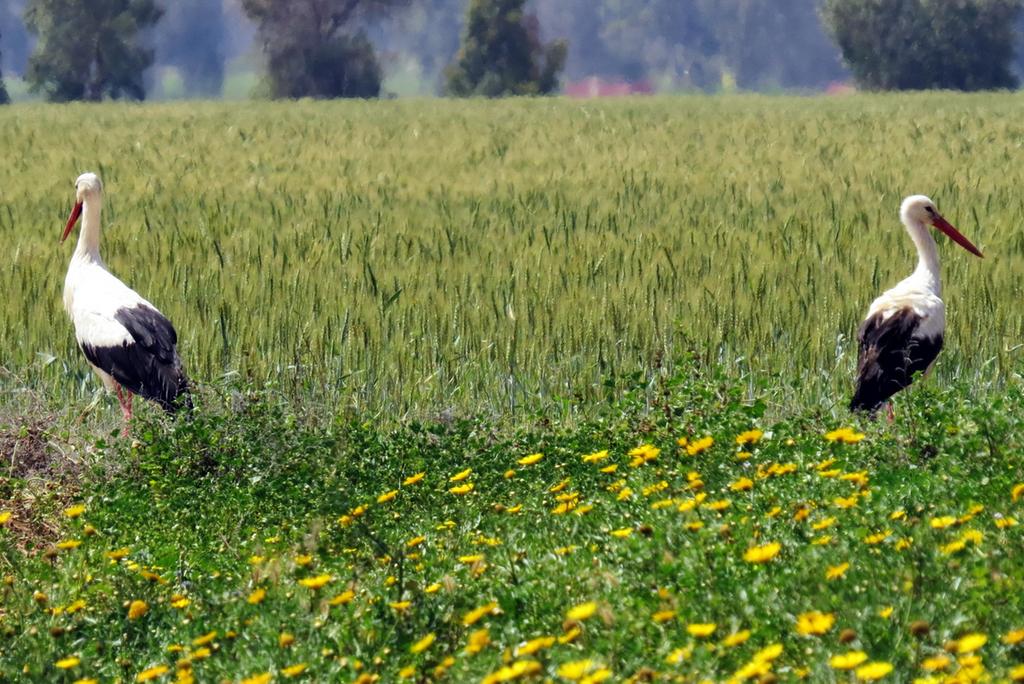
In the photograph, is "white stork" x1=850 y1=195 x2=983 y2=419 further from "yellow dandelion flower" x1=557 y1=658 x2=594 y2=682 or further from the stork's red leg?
"yellow dandelion flower" x1=557 y1=658 x2=594 y2=682

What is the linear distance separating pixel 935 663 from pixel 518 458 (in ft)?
10.8

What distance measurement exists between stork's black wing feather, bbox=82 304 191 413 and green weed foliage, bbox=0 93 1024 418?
1.25 feet

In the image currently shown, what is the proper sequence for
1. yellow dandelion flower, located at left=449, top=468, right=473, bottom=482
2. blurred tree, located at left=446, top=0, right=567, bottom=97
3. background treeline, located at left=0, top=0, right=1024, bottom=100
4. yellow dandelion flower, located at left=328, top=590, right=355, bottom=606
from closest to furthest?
yellow dandelion flower, located at left=328, top=590, right=355, bottom=606 < yellow dandelion flower, located at left=449, top=468, right=473, bottom=482 < blurred tree, located at left=446, top=0, right=567, bottom=97 < background treeline, located at left=0, top=0, right=1024, bottom=100

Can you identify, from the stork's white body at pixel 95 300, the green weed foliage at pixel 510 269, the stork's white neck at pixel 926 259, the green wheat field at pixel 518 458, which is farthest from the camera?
the green weed foliage at pixel 510 269

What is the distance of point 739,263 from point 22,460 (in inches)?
185

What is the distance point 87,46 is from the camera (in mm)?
74812

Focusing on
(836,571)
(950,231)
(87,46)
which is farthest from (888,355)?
(87,46)

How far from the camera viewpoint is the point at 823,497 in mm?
5027

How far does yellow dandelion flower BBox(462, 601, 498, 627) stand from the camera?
393 cm

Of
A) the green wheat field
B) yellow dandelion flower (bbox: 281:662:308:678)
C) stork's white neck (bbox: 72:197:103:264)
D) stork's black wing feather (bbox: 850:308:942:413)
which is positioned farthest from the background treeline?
yellow dandelion flower (bbox: 281:662:308:678)

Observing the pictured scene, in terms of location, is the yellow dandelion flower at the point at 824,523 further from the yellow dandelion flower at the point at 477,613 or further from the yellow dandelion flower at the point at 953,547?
the yellow dandelion flower at the point at 477,613

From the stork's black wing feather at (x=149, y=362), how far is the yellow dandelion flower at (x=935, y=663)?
4.12 meters

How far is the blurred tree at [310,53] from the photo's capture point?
2980 inches

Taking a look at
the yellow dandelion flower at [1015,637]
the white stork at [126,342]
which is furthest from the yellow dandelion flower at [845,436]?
the white stork at [126,342]
